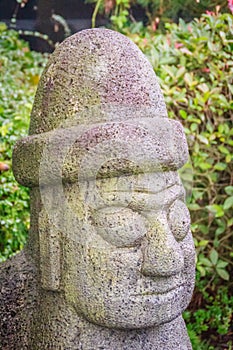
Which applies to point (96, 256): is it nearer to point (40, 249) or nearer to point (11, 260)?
point (40, 249)

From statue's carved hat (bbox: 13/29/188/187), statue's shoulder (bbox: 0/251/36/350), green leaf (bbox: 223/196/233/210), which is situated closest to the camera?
statue's carved hat (bbox: 13/29/188/187)

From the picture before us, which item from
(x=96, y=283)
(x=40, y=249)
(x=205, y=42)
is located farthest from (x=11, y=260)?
(x=205, y=42)

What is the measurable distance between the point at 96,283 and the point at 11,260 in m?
0.38

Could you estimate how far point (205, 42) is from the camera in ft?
9.79

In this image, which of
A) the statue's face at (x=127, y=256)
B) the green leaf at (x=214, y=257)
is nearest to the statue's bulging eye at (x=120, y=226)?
the statue's face at (x=127, y=256)

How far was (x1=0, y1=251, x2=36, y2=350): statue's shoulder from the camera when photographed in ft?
5.37

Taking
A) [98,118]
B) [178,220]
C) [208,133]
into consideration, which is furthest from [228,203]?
[98,118]

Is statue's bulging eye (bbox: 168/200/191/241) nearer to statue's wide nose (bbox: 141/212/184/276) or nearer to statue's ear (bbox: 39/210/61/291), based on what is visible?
statue's wide nose (bbox: 141/212/184/276)

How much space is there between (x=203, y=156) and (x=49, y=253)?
1499 mm

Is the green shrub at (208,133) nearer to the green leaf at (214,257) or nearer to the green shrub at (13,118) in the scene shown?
the green leaf at (214,257)

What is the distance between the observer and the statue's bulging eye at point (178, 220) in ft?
4.82

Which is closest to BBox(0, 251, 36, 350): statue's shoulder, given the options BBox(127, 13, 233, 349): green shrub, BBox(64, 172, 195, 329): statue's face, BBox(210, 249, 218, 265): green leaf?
BBox(64, 172, 195, 329): statue's face

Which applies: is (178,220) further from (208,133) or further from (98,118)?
(208,133)

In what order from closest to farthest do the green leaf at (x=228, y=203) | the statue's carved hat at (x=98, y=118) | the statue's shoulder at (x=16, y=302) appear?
the statue's carved hat at (x=98, y=118)
the statue's shoulder at (x=16, y=302)
the green leaf at (x=228, y=203)
